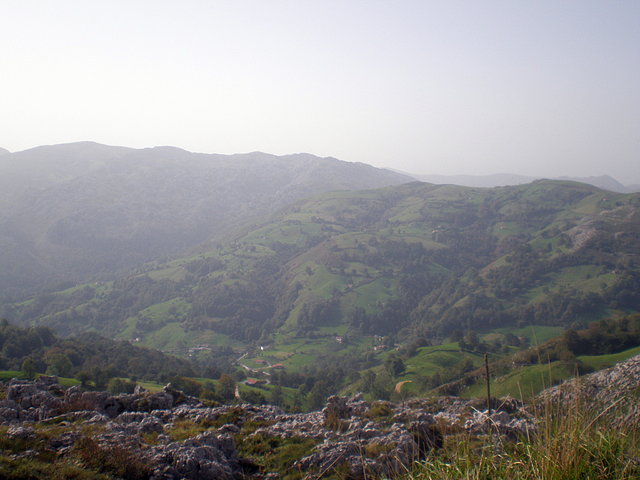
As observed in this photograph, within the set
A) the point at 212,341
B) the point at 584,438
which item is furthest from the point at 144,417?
the point at 212,341

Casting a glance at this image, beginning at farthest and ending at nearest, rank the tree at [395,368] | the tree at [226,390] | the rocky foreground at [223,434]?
the tree at [395,368] → the tree at [226,390] → the rocky foreground at [223,434]

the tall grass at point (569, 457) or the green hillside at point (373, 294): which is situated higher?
the tall grass at point (569, 457)

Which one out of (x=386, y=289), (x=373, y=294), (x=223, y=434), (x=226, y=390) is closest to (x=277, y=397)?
(x=226, y=390)

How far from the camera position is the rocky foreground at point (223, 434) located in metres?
9.60

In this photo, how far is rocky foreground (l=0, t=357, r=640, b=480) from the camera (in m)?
9.60

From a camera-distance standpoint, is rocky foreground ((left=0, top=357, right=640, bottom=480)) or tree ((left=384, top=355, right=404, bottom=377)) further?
tree ((left=384, top=355, right=404, bottom=377))

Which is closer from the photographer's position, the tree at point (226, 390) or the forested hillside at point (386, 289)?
the tree at point (226, 390)

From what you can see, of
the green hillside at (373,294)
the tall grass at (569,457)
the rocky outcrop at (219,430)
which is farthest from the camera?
the green hillside at (373,294)

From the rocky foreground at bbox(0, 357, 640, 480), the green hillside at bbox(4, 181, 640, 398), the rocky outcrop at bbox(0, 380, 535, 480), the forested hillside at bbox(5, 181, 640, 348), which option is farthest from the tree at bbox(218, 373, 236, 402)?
the forested hillside at bbox(5, 181, 640, 348)

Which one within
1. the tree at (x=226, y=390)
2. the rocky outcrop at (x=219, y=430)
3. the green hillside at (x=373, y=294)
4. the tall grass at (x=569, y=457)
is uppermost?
the tall grass at (x=569, y=457)

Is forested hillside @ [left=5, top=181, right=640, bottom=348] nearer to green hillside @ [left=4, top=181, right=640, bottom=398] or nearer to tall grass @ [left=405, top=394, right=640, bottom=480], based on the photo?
green hillside @ [left=4, top=181, right=640, bottom=398]

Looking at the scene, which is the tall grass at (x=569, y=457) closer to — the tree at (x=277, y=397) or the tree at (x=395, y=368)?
the tree at (x=277, y=397)

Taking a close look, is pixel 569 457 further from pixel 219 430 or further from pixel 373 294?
pixel 373 294

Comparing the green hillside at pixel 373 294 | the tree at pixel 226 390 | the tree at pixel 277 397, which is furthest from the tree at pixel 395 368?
the green hillside at pixel 373 294
